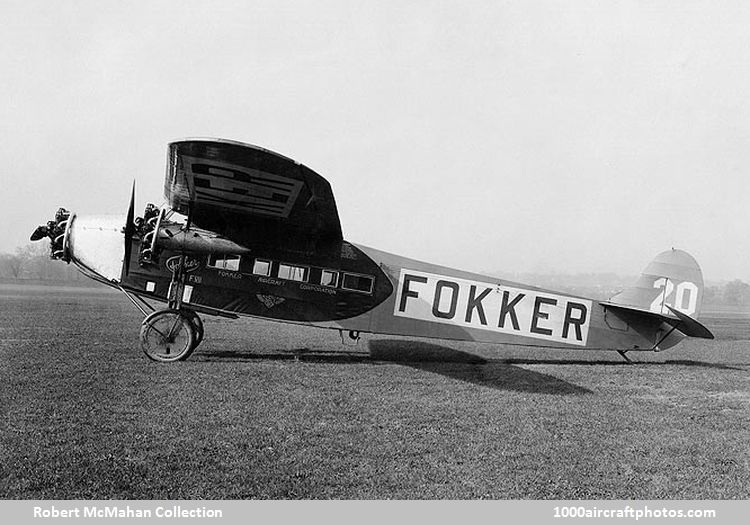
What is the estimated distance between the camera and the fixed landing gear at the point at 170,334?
905 centimetres

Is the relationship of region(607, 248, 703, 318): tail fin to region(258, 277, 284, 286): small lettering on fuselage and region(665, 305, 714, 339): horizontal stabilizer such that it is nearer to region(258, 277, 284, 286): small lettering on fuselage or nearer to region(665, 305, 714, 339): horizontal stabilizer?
region(665, 305, 714, 339): horizontal stabilizer

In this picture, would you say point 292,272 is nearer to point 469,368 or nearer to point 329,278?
point 329,278

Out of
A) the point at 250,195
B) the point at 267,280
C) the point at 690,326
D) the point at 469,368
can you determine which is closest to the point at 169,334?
the point at 267,280

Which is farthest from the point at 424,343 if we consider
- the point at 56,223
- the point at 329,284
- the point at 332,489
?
the point at 332,489

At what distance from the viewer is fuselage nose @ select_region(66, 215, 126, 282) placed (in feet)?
29.8

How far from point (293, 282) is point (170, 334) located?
224cm

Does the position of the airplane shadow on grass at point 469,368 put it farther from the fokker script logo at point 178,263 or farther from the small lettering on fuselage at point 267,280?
the fokker script logo at point 178,263

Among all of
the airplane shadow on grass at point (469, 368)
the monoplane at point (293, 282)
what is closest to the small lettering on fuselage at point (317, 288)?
the monoplane at point (293, 282)

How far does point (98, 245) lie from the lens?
9.15m

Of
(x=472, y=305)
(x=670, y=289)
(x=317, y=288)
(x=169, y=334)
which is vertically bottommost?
(x=169, y=334)

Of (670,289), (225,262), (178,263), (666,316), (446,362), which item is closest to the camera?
(178,263)

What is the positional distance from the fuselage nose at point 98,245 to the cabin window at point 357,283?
3846 mm

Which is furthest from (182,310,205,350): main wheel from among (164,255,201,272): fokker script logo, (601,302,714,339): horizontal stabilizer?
(601,302,714,339): horizontal stabilizer

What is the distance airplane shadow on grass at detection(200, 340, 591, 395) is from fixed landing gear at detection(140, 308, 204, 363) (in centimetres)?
43
